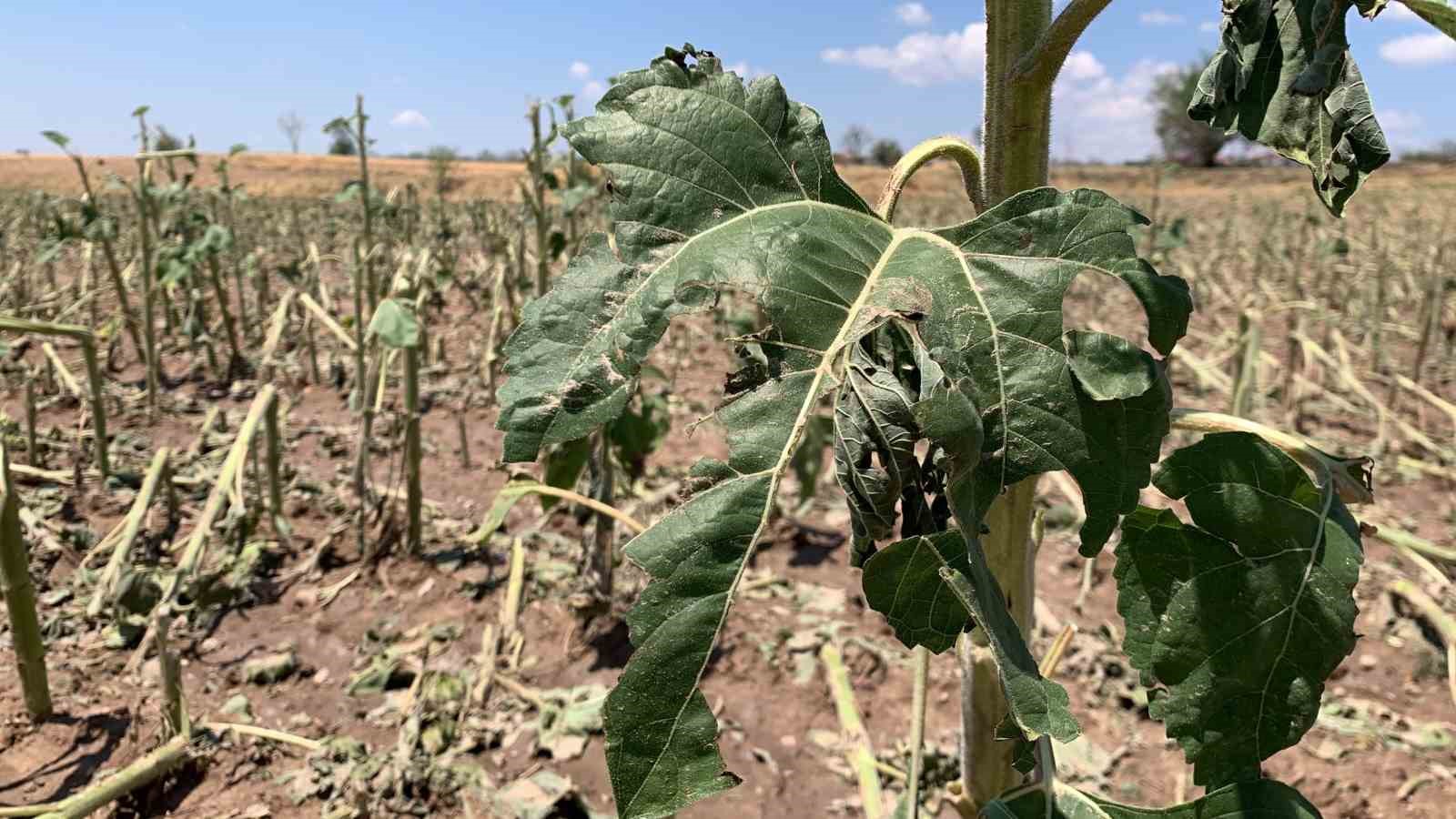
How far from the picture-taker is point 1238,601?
1036mm

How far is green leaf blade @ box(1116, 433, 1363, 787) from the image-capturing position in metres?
1.02

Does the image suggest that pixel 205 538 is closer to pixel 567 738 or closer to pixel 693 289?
pixel 567 738

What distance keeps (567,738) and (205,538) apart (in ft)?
5.36

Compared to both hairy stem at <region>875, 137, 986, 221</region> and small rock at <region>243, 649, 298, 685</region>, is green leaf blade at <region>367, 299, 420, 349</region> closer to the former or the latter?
small rock at <region>243, 649, 298, 685</region>

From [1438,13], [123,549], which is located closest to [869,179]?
[123,549]

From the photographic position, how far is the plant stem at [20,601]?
98.9 inches

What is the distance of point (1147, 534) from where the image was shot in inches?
41.4

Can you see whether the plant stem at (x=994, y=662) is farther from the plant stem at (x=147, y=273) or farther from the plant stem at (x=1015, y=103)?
the plant stem at (x=147, y=273)

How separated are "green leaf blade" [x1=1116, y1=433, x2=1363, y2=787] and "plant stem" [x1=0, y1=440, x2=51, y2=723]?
2.76m

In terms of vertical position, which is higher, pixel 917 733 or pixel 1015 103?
pixel 1015 103

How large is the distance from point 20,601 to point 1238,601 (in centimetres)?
305

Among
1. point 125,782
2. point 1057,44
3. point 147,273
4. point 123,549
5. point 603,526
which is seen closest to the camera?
point 1057,44

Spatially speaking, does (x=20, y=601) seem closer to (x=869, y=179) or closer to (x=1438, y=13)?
(x=1438, y=13)

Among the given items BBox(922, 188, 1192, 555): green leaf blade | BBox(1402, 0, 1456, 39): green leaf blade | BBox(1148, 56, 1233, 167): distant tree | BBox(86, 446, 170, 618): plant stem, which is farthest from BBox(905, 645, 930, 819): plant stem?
BBox(1148, 56, 1233, 167): distant tree
